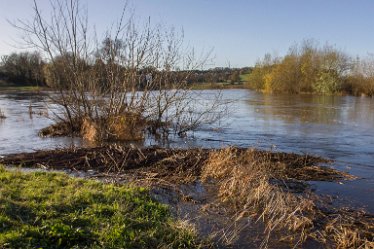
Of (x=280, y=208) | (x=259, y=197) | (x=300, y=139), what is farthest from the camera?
(x=300, y=139)

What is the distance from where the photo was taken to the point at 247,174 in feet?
28.6

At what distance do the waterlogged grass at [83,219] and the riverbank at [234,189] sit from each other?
59cm

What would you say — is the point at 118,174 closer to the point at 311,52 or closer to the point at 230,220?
the point at 230,220

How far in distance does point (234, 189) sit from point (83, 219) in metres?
3.39

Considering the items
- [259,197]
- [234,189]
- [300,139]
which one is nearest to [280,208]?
[259,197]

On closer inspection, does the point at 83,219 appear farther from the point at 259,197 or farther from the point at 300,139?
the point at 300,139

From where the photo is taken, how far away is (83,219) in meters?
5.93

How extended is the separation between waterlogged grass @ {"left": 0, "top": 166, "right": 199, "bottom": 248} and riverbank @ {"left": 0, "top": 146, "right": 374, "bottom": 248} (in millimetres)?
594

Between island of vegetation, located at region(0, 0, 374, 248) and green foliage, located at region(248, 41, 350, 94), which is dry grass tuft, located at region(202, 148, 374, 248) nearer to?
island of vegetation, located at region(0, 0, 374, 248)

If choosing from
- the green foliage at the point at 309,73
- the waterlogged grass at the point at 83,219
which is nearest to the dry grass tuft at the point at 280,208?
the waterlogged grass at the point at 83,219

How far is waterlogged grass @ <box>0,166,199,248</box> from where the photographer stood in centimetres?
518

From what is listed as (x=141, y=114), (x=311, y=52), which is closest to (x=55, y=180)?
(x=141, y=114)

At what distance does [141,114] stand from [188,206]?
34.8 feet

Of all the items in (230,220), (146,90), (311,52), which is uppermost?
(311,52)
